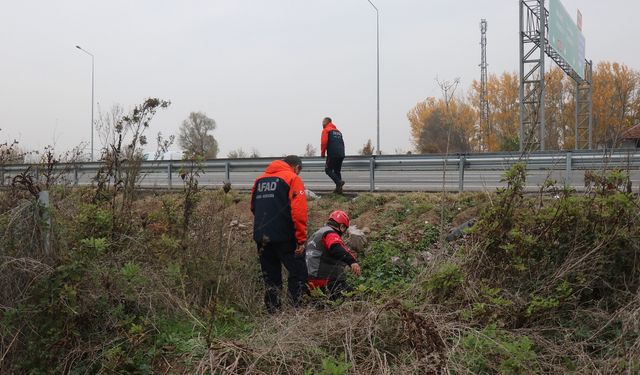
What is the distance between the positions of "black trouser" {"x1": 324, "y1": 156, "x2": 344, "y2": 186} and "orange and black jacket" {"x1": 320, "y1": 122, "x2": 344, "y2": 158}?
8 centimetres

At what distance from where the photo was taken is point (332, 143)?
11.0 meters

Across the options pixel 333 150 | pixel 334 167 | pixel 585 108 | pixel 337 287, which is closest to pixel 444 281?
pixel 337 287

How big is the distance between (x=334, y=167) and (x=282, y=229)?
488cm

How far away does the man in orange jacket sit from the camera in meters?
6.41

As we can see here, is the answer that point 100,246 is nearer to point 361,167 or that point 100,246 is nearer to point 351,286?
point 351,286

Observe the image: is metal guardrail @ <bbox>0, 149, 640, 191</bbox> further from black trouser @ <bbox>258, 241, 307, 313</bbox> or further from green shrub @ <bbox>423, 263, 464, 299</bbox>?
green shrub @ <bbox>423, 263, 464, 299</bbox>

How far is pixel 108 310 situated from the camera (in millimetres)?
5191

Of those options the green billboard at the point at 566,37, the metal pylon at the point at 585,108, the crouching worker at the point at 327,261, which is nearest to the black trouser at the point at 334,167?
the crouching worker at the point at 327,261

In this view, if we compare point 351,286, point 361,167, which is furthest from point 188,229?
point 361,167

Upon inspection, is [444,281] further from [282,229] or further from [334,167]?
[334,167]

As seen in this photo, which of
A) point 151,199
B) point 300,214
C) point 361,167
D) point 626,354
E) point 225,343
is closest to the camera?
point 626,354

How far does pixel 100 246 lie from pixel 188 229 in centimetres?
183

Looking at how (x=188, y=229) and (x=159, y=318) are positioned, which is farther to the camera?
(x=188, y=229)

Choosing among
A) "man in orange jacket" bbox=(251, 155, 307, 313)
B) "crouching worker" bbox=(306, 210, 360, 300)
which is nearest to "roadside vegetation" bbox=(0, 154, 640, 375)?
"man in orange jacket" bbox=(251, 155, 307, 313)
